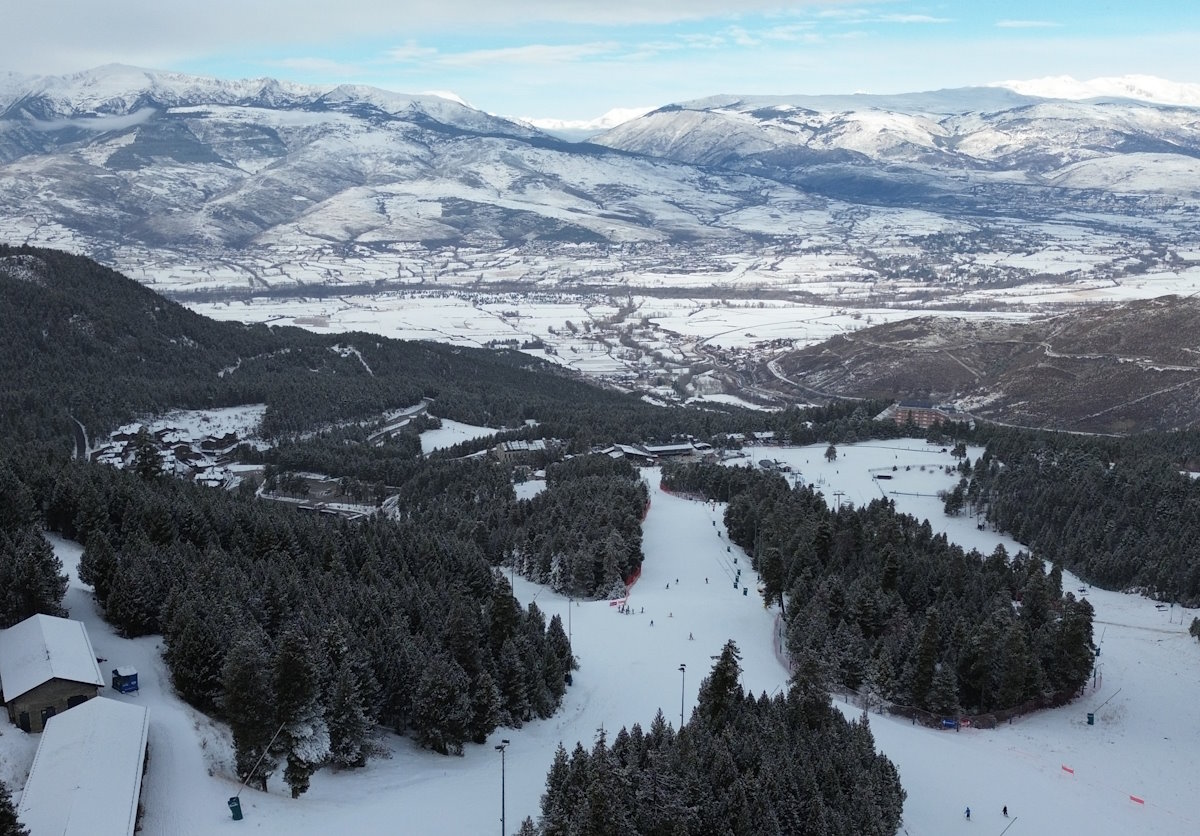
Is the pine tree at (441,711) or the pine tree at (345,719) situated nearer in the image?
the pine tree at (345,719)

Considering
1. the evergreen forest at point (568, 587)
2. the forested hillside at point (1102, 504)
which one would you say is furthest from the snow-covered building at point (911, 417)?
the forested hillside at point (1102, 504)

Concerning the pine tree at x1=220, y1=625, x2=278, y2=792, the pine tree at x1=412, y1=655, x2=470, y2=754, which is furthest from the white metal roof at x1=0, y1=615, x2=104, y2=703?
the pine tree at x1=412, y1=655, x2=470, y2=754

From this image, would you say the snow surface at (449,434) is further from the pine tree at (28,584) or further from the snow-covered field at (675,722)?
the pine tree at (28,584)

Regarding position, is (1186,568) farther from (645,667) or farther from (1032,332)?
(1032,332)

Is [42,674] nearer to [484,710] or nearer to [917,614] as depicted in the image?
[484,710]

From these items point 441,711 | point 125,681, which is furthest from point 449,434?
point 125,681

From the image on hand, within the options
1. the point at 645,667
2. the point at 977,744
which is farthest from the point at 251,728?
the point at 977,744
